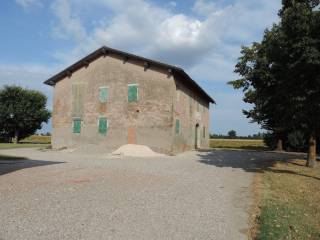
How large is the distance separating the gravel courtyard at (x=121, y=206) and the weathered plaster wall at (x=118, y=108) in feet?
40.4

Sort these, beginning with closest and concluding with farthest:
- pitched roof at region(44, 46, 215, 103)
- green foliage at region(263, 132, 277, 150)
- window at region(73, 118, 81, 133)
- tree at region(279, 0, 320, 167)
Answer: tree at region(279, 0, 320, 167) < pitched roof at region(44, 46, 215, 103) < window at region(73, 118, 81, 133) < green foliage at region(263, 132, 277, 150)

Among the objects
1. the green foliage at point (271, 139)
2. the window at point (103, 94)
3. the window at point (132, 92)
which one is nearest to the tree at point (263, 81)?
the window at point (132, 92)

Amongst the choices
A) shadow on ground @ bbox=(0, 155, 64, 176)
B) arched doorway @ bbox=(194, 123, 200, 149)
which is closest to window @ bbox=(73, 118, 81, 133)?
shadow on ground @ bbox=(0, 155, 64, 176)

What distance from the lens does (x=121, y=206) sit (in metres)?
7.23

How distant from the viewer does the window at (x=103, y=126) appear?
2553 cm

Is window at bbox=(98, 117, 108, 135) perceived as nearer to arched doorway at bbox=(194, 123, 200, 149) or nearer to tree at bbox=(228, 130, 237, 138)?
arched doorway at bbox=(194, 123, 200, 149)

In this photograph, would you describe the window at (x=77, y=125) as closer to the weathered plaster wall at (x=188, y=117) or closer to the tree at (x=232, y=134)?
the weathered plaster wall at (x=188, y=117)

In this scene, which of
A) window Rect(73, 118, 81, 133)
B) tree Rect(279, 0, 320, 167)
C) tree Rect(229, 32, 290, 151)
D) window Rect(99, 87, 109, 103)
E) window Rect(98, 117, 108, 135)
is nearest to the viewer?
tree Rect(279, 0, 320, 167)

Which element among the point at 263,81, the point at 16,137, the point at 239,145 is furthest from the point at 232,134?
the point at 263,81

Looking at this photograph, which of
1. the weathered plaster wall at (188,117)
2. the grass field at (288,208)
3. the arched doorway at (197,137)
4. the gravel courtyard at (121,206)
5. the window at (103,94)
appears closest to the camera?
the gravel courtyard at (121,206)

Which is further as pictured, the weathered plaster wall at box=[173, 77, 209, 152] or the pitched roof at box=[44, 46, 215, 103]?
the weathered plaster wall at box=[173, 77, 209, 152]

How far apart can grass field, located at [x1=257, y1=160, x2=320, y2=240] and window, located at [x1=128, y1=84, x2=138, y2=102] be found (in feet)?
46.2

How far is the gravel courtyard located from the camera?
5508mm

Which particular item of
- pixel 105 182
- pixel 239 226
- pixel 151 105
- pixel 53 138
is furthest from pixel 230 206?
pixel 53 138
